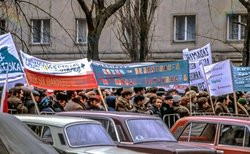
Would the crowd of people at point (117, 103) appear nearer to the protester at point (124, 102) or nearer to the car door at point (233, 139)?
the protester at point (124, 102)

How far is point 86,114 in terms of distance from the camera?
482 inches

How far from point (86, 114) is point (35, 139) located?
502 centimetres

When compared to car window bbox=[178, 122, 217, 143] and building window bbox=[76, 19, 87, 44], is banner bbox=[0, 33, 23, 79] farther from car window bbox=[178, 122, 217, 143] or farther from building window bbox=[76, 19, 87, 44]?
building window bbox=[76, 19, 87, 44]

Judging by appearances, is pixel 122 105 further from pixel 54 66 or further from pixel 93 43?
pixel 93 43

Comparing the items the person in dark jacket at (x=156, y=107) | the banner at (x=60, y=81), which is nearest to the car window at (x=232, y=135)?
the person in dark jacket at (x=156, y=107)

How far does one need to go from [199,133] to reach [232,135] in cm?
80

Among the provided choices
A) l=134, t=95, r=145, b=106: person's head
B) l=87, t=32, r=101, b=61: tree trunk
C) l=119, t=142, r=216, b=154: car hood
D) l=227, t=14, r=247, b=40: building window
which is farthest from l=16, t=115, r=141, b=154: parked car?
l=227, t=14, r=247, b=40: building window

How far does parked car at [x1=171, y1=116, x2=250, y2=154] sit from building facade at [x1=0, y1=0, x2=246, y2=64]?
19.5 m

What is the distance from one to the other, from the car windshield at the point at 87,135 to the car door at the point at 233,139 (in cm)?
252

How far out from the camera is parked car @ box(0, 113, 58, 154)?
647cm

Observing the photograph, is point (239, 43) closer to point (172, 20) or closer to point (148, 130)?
point (172, 20)

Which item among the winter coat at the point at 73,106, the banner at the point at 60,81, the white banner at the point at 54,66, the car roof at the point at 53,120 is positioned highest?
the white banner at the point at 54,66

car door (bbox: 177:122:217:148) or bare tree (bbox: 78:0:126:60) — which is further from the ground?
bare tree (bbox: 78:0:126:60)

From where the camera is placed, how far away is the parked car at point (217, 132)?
12.5 metres
